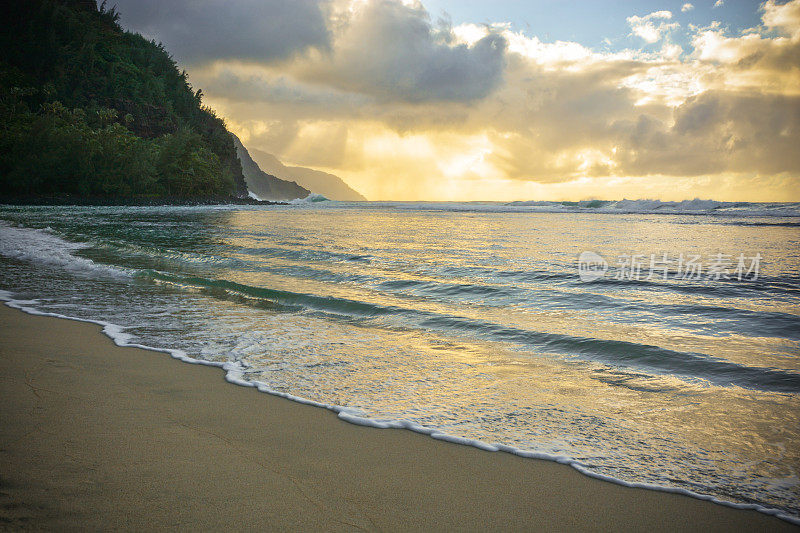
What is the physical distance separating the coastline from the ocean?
198 millimetres

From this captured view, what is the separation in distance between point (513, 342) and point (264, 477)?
4023mm

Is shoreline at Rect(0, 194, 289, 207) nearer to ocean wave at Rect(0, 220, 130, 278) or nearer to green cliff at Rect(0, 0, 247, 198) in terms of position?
green cliff at Rect(0, 0, 247, 198)

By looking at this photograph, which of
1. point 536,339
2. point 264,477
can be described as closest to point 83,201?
point 536,339

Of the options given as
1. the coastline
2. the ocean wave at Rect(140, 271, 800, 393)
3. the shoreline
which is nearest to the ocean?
the ocean wave at Rect(140, 271, 800, 393)

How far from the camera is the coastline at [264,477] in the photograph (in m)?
2.23

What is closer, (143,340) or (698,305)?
(143,340)

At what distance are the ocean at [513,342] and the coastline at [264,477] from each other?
0.20 m

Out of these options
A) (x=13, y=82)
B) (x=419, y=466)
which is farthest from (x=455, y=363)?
(x=13, y=82)

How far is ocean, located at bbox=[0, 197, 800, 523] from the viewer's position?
128 inches

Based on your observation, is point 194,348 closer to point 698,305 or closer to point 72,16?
point 698,305

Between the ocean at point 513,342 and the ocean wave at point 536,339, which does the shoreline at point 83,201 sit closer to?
the ocean at point 513,342

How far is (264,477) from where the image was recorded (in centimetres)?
258

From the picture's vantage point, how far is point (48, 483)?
233cm

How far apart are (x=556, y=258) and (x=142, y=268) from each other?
1093cm
